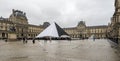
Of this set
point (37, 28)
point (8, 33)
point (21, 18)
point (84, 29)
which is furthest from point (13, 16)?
point (84, 29)

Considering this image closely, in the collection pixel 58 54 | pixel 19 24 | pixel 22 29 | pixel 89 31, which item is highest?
pixel 19 24

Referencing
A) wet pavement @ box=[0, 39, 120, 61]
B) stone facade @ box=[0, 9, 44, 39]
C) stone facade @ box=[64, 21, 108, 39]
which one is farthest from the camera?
stone facade @ box=[64, 21, 108, 39]

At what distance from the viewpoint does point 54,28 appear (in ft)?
172

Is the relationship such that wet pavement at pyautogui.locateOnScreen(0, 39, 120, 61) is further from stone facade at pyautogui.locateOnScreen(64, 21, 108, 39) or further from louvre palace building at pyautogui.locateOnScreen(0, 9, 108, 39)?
stone facade at pyautogui.locateOnScreen(64, 21, 108, 39)

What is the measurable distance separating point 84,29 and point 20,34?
193 feet

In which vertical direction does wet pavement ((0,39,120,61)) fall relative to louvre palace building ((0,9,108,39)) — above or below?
below

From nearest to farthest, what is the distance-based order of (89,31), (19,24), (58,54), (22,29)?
(58,54), (19,24), (22,29), (89,31)

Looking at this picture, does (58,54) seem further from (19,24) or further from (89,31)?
(89,31)

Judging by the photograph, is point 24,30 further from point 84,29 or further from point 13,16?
point 84,29

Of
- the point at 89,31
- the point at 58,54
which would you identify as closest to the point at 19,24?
the point at 89,31

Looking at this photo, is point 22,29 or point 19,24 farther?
point 22,29

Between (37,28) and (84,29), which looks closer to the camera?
(37,28)

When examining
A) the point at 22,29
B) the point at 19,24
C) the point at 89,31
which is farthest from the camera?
the point at 89,31

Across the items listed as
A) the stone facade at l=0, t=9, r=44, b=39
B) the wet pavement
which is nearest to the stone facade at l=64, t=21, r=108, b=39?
the stone facade at l=0, t=9, r=44, b=39
